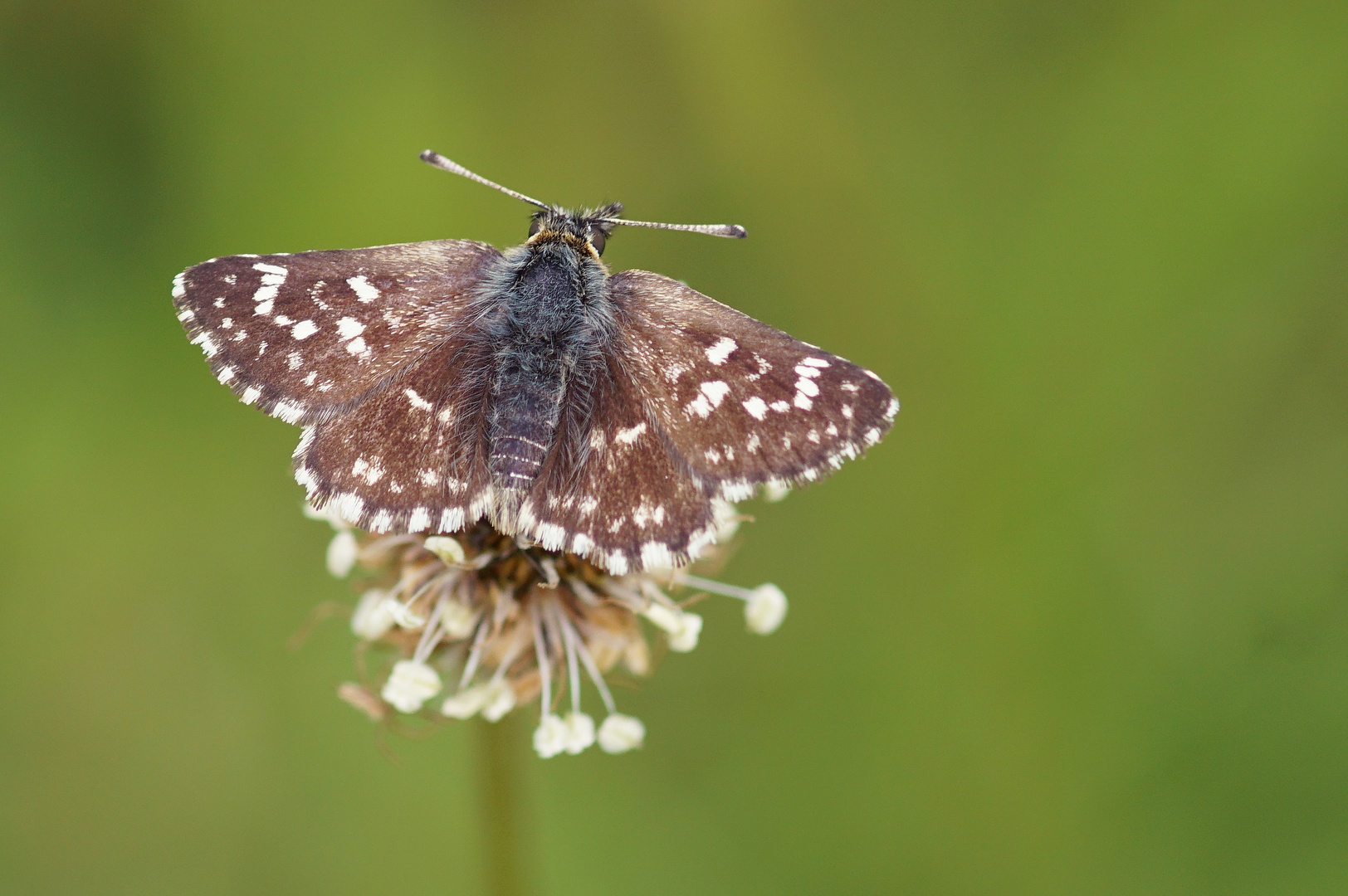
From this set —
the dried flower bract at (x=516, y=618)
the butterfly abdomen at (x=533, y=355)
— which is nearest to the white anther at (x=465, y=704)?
the dried flower bract at (x=516, y=618)

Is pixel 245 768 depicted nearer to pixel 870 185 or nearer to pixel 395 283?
pixel 395 283

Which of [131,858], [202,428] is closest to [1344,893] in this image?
[131,858]

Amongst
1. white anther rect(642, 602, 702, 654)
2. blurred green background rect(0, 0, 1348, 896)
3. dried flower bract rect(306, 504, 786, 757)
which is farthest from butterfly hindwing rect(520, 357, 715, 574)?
blurred green background rect(0, 0, 1348, 896)

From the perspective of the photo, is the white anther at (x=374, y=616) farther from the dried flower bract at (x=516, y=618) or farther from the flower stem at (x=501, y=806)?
the flower stem at (x=501, y=806)

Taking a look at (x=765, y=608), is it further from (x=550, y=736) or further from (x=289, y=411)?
(x=289, y=411)

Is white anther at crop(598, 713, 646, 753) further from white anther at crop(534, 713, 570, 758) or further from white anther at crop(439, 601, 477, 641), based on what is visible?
white anther at crop(439, 601, 477, 641)

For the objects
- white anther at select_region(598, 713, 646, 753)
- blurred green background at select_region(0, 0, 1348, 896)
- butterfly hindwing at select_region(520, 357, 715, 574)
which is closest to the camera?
butterfly hindwing at select_region(520, 357, 715, 574)

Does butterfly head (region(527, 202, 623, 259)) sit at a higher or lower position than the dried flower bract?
higher

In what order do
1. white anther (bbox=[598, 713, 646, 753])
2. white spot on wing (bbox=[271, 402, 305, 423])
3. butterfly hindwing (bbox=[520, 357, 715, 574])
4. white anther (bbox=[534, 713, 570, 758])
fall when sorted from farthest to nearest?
white anther (bbox=[598, 713, 646, 753]) → white anther (bbox=[534, 713, 570, 758]) → white spot on wing (bbox=[271, 402, 305, 423]) → butterfly hindwing (bbox=[520, 357, 715, 574])
